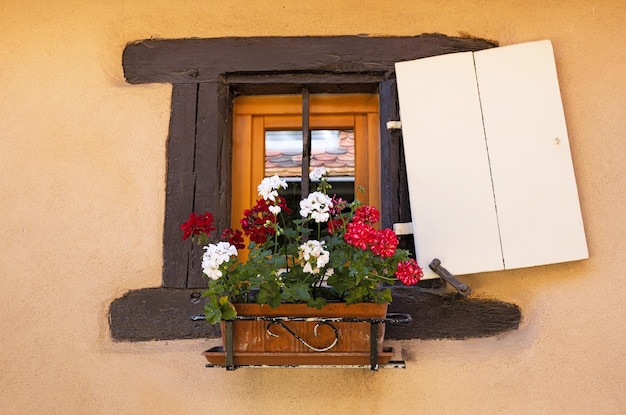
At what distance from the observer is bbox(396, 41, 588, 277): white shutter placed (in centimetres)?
247

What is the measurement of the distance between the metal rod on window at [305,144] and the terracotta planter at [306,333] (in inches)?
21.5

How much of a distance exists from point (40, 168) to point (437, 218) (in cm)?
146

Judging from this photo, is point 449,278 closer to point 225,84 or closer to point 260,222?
point 260,222

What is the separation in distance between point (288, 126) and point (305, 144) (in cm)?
18

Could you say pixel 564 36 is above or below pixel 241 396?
above

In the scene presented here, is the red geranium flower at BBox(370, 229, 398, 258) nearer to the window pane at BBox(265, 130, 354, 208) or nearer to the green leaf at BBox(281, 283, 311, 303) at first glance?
the green leaf at BBox(281, 283, 311, 303)

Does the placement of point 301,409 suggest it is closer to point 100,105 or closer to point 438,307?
point 438,307

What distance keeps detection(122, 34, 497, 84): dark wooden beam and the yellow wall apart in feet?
0.16

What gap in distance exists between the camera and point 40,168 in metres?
2.73

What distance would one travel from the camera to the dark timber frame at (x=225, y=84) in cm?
262

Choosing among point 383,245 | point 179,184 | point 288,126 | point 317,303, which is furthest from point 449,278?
point 179,184

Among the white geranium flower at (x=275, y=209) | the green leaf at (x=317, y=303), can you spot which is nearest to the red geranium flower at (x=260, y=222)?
the white geranium flower at (x=275, y=209)

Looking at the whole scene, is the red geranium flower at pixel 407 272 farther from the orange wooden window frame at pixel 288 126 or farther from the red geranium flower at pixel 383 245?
the orange wooden window frame at pixel 288 126

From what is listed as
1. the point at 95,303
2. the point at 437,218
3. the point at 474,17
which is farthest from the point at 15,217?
the point at 474,17
